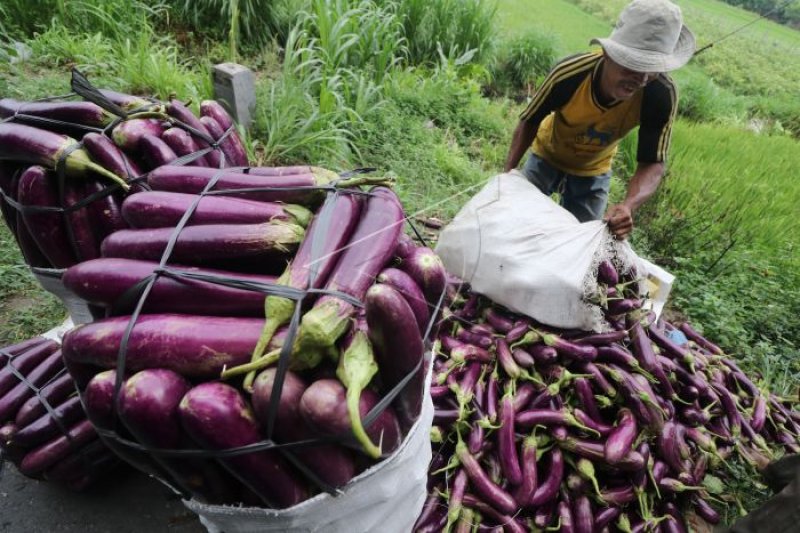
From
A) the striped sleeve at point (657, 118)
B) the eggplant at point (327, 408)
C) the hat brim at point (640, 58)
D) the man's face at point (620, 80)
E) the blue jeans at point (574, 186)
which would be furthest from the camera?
the blue jeans at point (574, 186)

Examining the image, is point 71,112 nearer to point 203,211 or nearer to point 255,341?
point 203,211

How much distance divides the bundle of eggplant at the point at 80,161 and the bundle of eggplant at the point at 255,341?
0.41 m

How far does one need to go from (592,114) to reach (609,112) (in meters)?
0.09

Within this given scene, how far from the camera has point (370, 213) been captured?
1.25 m

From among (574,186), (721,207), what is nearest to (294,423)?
(574,186)

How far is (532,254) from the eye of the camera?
2.17 metres

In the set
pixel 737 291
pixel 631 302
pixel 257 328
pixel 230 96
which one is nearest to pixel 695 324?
pixel 737 291

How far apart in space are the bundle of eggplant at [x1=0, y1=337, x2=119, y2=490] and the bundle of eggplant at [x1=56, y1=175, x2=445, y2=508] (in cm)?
70

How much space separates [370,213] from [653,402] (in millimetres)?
1381

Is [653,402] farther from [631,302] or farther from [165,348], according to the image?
[165,348]

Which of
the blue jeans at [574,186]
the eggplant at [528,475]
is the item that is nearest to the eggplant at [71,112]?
the eggplant at [528,475]

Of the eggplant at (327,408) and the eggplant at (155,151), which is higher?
the eggplant at (155,151)

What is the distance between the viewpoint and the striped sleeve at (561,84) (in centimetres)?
268

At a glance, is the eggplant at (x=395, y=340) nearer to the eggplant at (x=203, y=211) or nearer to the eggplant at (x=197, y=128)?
the eggplant at (x=203, y=211)
